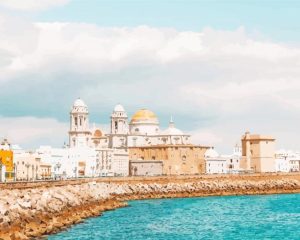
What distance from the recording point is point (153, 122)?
148m

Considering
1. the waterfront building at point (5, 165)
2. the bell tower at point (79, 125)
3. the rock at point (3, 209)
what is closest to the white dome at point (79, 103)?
the bell tower at point (79, 125)

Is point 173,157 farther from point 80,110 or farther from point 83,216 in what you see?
point 83,216

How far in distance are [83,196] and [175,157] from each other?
7244 cm

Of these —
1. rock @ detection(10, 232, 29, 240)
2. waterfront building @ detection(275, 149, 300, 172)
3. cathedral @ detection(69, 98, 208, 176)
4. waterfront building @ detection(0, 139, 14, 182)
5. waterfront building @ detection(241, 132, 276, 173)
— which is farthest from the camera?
waterfront building @ detection(275, 149, 300, 172)

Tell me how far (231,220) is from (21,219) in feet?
65.8

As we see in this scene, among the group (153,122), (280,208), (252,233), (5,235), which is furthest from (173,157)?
(5,235)

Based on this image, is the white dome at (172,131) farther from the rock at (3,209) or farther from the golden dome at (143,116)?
the rock at (3,209)

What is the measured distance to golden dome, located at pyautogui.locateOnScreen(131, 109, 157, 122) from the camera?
147m

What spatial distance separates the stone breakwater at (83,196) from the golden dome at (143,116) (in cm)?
4447

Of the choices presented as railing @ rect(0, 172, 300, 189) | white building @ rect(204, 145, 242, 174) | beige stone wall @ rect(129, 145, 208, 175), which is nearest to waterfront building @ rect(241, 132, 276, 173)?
white building @ rect(204, 145, 242, 174)

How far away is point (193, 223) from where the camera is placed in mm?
50719

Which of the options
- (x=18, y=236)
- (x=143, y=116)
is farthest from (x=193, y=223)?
(x=143, y=116)

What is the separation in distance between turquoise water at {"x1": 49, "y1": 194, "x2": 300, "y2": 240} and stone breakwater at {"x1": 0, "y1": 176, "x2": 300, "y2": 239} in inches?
55.5

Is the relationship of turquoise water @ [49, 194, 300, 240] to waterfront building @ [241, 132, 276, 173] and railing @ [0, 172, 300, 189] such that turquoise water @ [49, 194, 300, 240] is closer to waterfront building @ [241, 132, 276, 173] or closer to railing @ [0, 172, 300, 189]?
railing @ [0, 172, 300, 189]
